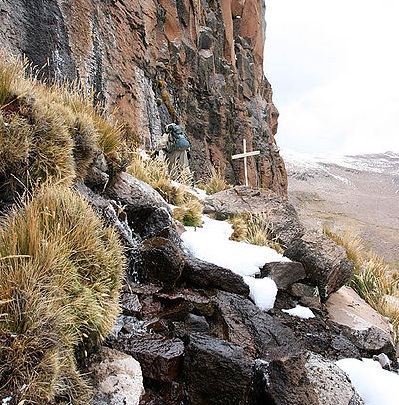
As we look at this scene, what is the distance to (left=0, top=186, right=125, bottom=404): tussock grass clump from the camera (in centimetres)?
153

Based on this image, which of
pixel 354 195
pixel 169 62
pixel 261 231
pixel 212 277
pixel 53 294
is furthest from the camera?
pixel 354 195

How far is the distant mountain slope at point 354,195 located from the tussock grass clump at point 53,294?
103ft

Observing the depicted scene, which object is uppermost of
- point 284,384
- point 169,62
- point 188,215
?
point 169,62

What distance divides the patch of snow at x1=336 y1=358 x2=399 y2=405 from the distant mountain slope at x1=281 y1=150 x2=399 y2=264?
97.0 ft

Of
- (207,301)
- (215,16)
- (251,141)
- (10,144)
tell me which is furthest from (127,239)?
(215,16)

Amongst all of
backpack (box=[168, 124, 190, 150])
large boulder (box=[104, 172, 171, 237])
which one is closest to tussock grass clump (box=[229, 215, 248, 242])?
large boulder (box=[104, 172, 171, 237])

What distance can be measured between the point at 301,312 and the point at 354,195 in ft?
217

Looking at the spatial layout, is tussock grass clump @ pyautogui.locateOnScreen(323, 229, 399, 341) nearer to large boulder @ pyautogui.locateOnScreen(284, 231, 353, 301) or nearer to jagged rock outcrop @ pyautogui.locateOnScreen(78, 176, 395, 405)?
large boulder @ pyautogui.locateOnScreen(284, 231, 353, 301)

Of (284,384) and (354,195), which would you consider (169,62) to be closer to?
(284,384)

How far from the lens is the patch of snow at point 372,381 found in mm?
2879

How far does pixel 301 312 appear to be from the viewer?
13.4 ft

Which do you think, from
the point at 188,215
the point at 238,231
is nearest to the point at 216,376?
the point at 188,215

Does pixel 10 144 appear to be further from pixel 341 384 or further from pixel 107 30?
pixel 107 30

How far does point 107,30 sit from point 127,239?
8.67 metres
